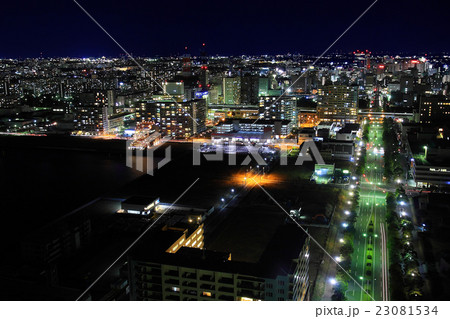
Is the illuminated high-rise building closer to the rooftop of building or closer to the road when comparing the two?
the road

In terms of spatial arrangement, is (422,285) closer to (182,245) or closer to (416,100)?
(182,245)

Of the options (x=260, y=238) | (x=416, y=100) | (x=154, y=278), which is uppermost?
(x=416, y=100)

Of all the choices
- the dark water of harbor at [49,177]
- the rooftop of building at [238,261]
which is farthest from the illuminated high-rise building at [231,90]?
the rooftop of building at [238,261]

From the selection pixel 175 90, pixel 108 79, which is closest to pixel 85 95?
pixel 175 90

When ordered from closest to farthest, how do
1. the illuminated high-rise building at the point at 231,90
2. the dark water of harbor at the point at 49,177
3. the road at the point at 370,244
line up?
the road at the point at 370,244
the dark water of harbor at the point at 49,177
the illuminated high-rise building at the point at 231,90

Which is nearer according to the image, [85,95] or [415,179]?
[415,179]

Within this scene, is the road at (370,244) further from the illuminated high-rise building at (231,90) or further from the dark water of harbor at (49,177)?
the illuminated high-rise building at (231,90)

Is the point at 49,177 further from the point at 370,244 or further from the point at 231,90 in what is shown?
the point at 231,90

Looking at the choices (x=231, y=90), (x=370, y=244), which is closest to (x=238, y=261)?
(x=370, y=244)
